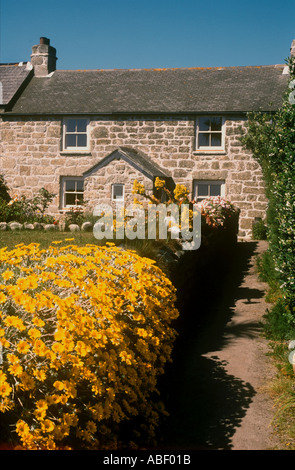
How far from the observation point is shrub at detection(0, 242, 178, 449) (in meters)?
2.91

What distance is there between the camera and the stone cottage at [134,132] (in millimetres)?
18984

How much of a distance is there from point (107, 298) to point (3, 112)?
1936cm

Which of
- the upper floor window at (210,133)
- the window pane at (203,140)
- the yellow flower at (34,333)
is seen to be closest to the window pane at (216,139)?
the upper floor window at (210,133)

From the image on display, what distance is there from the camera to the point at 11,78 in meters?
22.5

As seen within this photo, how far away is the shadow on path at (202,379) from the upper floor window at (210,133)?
1130 centimetres

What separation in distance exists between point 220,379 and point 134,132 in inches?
623

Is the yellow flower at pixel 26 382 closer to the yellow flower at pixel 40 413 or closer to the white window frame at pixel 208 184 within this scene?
the yellow flower at pixel 40 413

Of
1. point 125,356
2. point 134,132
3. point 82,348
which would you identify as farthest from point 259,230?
point 82,348

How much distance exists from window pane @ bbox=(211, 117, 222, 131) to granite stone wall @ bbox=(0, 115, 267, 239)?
1.47 feet

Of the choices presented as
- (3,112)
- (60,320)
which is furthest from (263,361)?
(3,112)

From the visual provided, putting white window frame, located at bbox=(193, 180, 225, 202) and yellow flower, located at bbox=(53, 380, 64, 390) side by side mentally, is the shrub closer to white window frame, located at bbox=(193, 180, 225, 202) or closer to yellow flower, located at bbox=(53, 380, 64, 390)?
yellow flower, located at bbox=(53, 380, 64, 390)

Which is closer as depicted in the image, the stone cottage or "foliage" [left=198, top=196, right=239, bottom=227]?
"foliage" [left=198, top=196, right=239, bottom=227]

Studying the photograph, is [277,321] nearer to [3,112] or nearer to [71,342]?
[71,342]

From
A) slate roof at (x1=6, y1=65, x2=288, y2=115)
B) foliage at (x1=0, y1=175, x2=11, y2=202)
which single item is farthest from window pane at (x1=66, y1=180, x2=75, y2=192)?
slate roof at (x1=6, y1=65, x2=288, y2=115)
